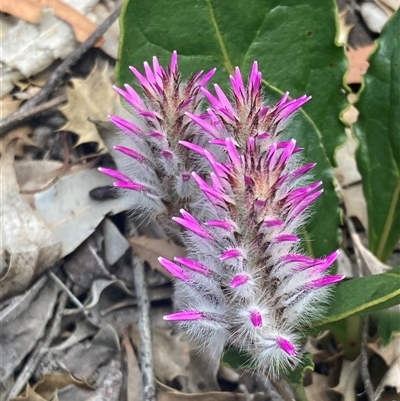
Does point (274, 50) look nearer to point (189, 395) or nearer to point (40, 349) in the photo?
point (189, 395)

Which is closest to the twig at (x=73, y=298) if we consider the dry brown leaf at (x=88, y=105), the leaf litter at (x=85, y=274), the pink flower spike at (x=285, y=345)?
the leaf litter at (x=85, y=274)

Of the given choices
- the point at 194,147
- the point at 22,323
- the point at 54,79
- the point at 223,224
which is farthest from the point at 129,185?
the point at 54,79

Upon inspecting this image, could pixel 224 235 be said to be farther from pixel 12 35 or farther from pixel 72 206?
pixel 12 35

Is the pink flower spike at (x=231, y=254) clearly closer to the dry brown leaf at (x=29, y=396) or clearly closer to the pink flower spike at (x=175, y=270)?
the pink flower spike at (x=175, y=270)

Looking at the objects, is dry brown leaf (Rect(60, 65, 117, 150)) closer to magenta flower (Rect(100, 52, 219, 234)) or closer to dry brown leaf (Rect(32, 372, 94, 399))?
magenta flower (Rect(100, 52, 219, 234))

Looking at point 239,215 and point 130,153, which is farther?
point 130,153

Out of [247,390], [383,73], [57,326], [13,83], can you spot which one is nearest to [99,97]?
[13,83]
